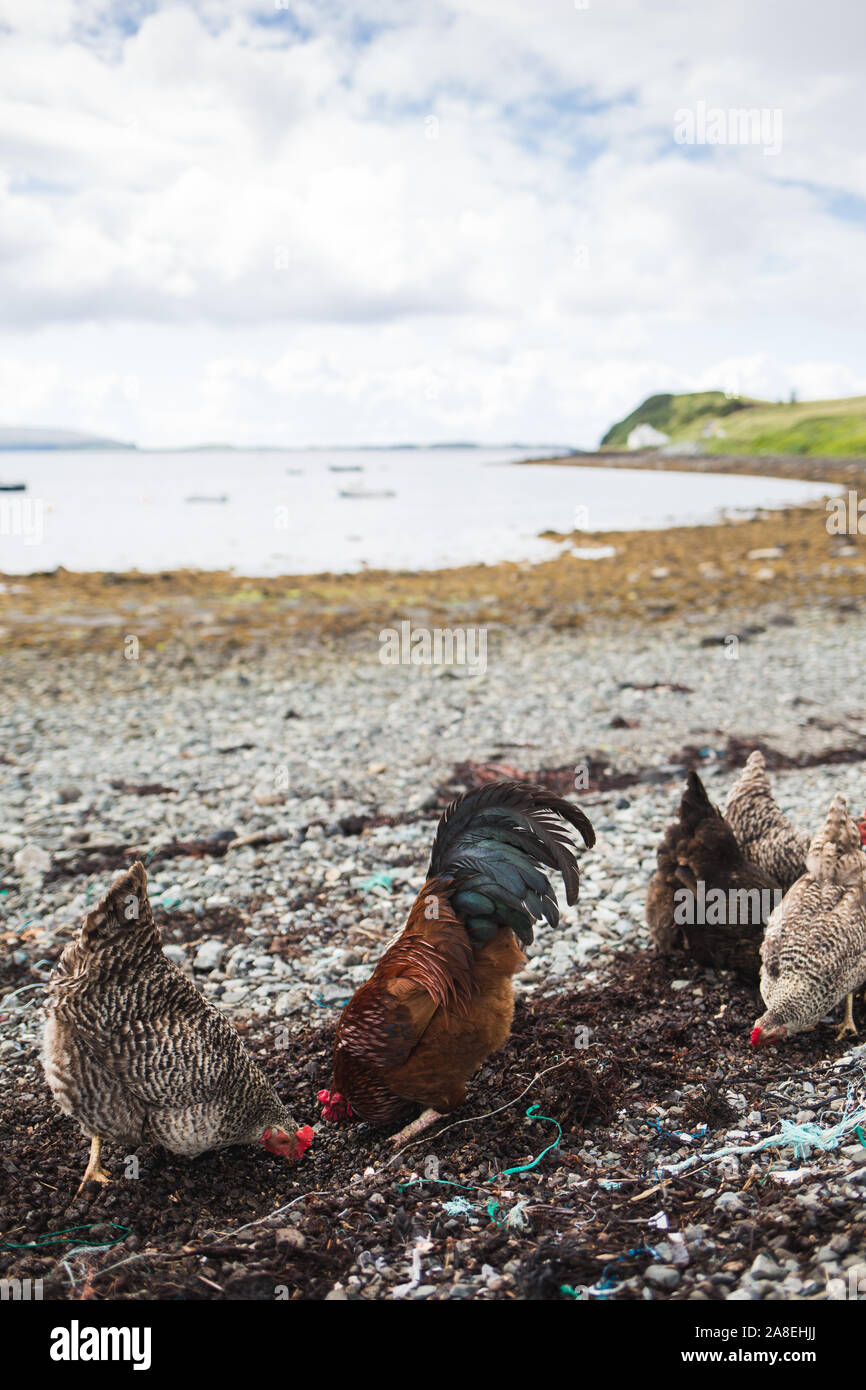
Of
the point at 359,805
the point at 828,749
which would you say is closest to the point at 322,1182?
the point at 359,805

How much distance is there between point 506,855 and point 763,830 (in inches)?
116

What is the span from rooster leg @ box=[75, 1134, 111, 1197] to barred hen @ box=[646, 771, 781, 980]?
169 inches

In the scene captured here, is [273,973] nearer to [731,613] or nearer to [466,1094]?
[466,1094]

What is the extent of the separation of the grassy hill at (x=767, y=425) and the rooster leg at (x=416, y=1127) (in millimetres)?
86040

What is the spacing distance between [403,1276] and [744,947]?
3.70 m

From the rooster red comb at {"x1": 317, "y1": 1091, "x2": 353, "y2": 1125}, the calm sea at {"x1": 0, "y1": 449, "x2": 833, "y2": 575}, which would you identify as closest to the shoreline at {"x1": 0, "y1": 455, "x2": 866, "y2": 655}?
the calm sea at {"x1": 0, "y1": 449, "x2": 833, "y2": 575}

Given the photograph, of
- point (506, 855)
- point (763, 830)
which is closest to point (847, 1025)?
point (763, 830)

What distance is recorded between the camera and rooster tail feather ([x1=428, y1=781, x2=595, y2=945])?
18.0ft

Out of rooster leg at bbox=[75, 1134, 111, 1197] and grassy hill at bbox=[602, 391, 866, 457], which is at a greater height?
grassy hill at bbox=[602, 391, 866, 457]

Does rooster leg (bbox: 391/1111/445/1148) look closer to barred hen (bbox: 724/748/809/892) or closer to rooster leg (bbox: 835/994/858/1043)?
rooster leg (bbox: 835/994/858/1043)

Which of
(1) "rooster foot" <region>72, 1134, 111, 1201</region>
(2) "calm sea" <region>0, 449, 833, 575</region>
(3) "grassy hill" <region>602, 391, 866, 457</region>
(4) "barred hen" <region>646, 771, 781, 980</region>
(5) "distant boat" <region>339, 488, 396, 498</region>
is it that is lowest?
(1) "rooster foot" <region>72, 1134, 111, 1201</region>

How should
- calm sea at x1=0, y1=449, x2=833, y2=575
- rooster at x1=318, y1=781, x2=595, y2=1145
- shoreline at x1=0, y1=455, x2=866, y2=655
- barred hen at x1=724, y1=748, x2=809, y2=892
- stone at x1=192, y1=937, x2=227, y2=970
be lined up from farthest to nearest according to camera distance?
1. calm sea at x1=0, y1=449, x2=833, y2=575
2. shoreline at x1=0, y1=455, x2=866, y2=655
3. stone at x1=192, y1=937, x2=227, y2=970
4. barred hen at x1=724, y1=748, x2=809, y2=892
5. rooster at x1=318, y1=781, x2=595, y2=1145

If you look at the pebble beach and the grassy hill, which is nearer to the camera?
the pebble beach

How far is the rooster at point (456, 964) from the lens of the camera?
512 centimetres
